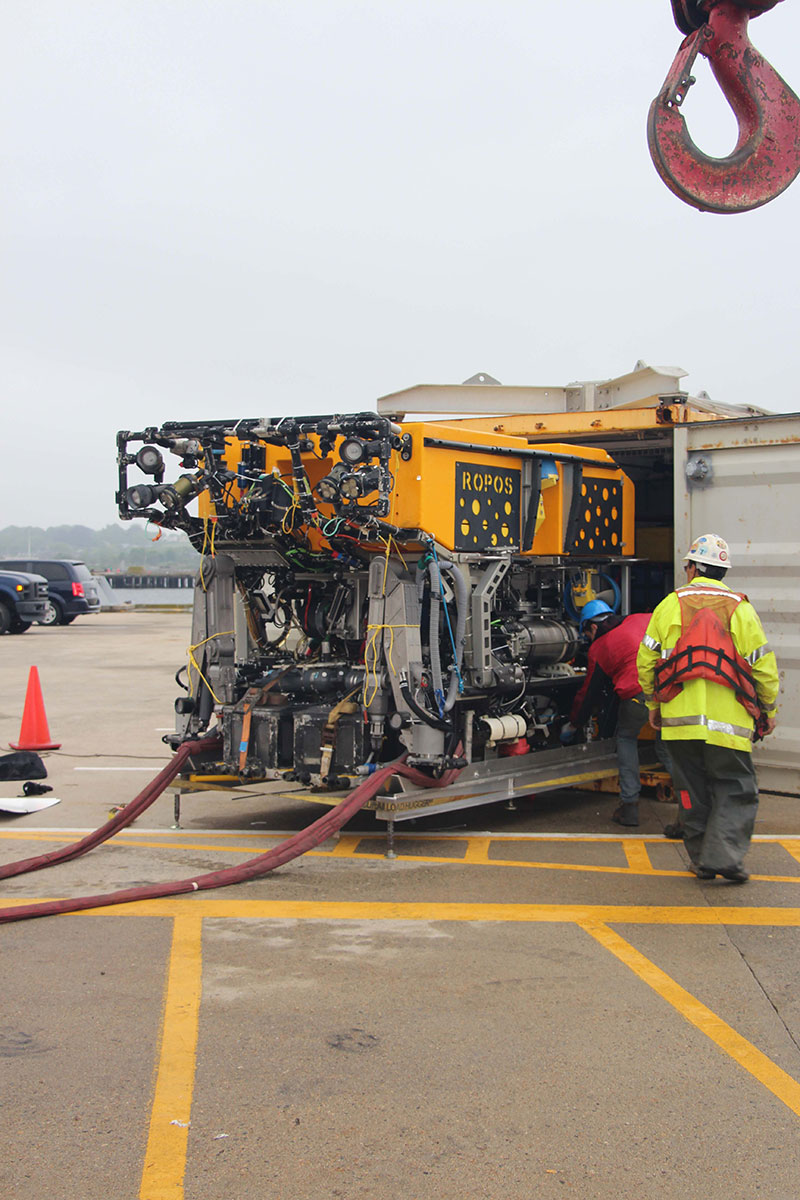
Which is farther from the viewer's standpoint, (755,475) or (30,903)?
(755,475)

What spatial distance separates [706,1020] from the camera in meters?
4.56

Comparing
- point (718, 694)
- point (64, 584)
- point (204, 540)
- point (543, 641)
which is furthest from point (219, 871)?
point (64, 584)

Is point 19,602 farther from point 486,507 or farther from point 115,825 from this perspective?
point 486,507

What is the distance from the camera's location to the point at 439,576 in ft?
23.9

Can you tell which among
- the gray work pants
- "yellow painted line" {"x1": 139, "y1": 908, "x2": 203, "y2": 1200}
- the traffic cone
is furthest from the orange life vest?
the traffic cone

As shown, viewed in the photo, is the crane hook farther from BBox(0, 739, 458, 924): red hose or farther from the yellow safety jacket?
BBox(0, 739, 458, 924): red hose

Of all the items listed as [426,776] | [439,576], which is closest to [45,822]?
[426,776]

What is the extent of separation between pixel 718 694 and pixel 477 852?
1.87 meters

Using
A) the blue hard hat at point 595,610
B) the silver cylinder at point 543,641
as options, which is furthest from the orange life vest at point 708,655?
the blue hard hat at point 595,610

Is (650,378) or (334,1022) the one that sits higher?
(650,378)

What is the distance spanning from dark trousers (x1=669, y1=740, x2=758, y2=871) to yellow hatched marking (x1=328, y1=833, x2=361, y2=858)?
2.09 metres

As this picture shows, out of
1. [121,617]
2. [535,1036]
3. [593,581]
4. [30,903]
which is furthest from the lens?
[121,617]

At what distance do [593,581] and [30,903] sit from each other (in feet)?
16.8

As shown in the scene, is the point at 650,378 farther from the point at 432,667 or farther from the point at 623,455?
the point at 432,667
